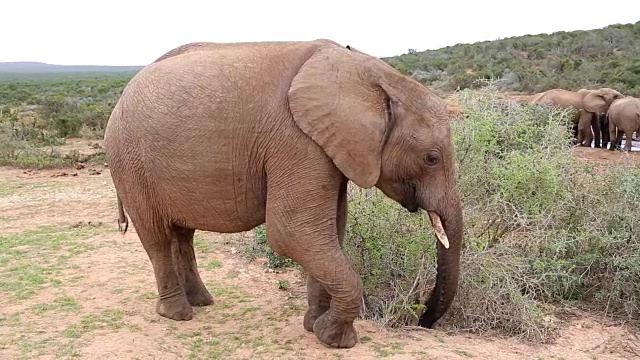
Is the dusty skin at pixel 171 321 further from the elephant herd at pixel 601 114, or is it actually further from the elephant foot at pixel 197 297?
the elephant herd at pixel 601 114

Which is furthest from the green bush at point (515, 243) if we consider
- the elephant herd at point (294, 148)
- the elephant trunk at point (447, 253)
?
the elephant herd at point (294, 148)

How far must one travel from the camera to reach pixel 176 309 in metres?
5.04

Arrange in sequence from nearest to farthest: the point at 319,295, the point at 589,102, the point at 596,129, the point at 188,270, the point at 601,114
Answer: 1. the point at 319,295
2. the point at 188,270
3. the point at 601,114
4. the point at 589,102
5. the point at 596,129

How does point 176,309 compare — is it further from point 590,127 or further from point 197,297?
point 590,127

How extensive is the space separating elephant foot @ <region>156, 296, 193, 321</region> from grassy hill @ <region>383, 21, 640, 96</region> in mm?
19752

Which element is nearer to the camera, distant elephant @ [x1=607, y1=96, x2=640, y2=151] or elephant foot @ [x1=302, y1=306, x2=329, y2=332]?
elephant foot @ [x1=302, y1=306, x2=329, y2=332]

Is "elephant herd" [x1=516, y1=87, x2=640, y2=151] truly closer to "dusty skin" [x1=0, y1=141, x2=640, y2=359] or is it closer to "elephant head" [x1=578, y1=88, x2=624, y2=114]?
"elephant head" [x1=578, y1=88, x2=624, y2=114]

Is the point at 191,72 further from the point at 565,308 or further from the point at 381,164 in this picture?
the point at 565,308

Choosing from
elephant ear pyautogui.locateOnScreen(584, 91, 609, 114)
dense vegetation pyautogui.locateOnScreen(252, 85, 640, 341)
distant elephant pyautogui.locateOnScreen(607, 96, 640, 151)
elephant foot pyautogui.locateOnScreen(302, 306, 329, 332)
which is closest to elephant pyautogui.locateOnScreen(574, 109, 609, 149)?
elephant ear pyautogui.locateOnScreen(584, 91, 609, 114)

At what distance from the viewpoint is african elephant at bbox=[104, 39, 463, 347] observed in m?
3.96

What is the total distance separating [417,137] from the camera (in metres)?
4.04

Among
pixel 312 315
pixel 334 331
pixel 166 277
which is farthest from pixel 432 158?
pixel 166 277

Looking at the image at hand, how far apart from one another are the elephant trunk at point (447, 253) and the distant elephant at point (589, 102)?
43.2 feet

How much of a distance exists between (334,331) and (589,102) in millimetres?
14673
